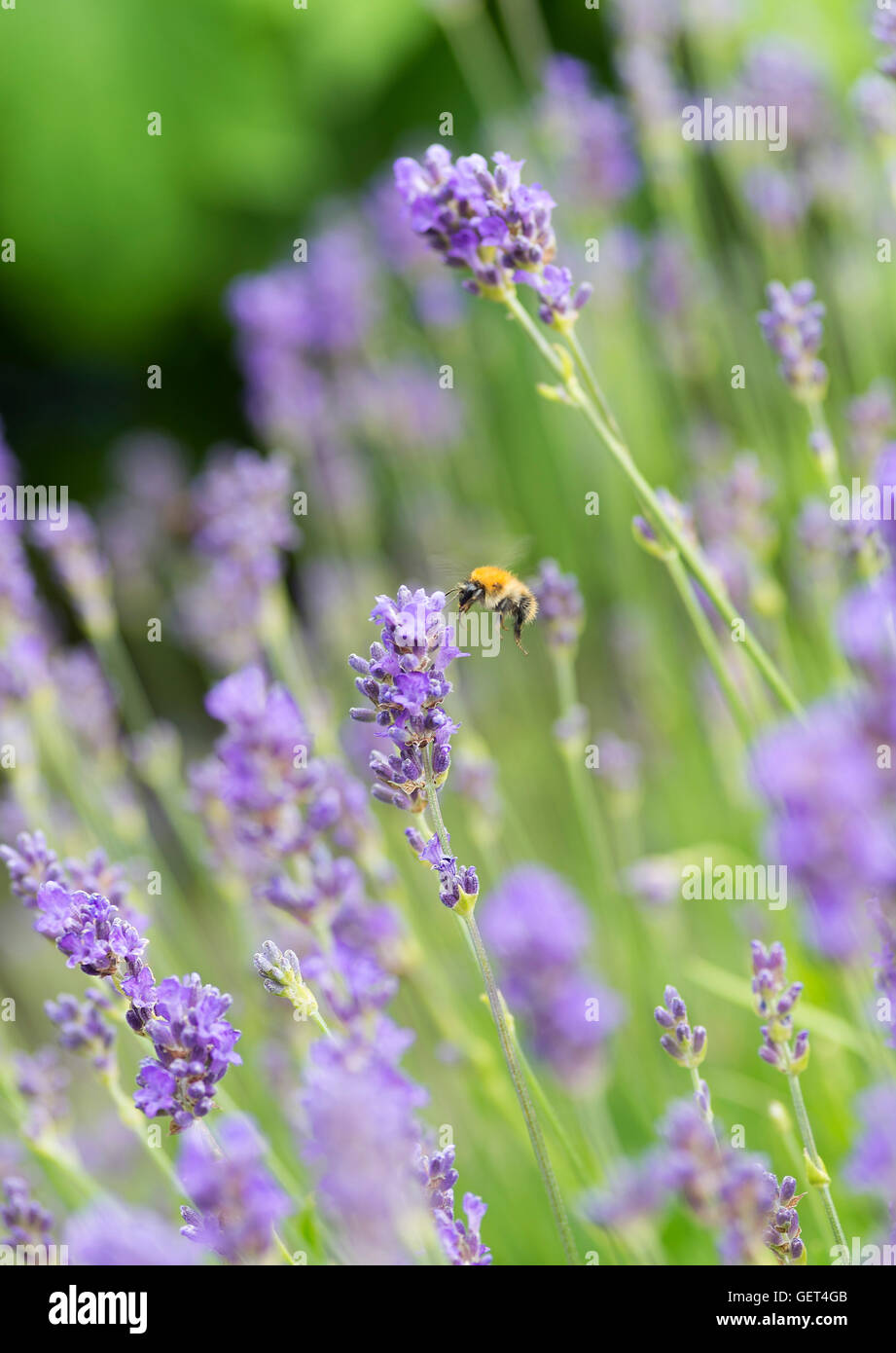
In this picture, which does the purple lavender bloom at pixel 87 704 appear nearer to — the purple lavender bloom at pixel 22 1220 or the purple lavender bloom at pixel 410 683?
the purple lavender bloom at pixel 22 1220

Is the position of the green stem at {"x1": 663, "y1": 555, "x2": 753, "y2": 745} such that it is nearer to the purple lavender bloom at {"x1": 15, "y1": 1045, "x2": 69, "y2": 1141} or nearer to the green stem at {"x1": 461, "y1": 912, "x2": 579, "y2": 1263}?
the green stem at {"x1": 461, "y1": 912, "x2": 579, "y2": 1263}

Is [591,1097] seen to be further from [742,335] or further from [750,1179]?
[742,335]

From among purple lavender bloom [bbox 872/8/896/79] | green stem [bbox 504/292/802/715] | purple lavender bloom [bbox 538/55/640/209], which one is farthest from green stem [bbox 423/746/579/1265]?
purple lavender bloom [bbox 538/55/640/209]

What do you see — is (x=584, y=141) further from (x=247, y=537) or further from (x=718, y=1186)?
(x=718, y=1186)

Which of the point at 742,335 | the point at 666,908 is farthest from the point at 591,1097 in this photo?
the point at 742,335

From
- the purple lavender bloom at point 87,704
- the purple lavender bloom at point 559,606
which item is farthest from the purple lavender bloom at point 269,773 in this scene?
the purple lavender bloom at point 87,704
